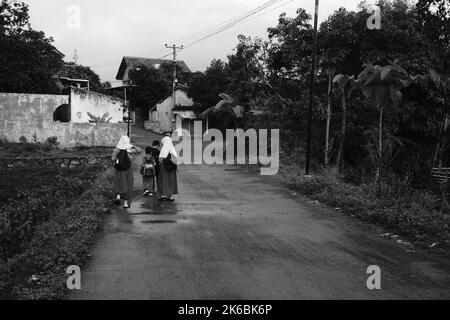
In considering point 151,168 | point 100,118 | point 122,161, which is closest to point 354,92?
point 151,168

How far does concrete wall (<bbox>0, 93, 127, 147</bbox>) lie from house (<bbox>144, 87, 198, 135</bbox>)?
19387 millimetres

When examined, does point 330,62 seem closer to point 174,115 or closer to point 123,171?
point 123,171

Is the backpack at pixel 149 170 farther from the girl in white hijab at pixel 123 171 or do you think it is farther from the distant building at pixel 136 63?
the distant building at pixel 136 63

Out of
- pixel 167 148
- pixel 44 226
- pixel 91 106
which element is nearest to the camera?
pixel 44 226

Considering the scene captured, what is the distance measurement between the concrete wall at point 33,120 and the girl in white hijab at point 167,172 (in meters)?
14.6

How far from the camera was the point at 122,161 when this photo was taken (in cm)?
1102

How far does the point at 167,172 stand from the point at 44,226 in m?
3.25

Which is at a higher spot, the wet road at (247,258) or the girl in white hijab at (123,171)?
the girl in white hijab at (123,171)

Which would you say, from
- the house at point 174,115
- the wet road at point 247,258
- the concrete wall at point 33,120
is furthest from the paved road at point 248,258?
the house at point 174,115

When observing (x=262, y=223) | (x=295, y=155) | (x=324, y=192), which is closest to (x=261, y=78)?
(x=295, y=155)

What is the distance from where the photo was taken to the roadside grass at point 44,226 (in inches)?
227

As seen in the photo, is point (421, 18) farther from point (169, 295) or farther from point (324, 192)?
point (169, 295)

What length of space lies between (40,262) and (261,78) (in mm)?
17501

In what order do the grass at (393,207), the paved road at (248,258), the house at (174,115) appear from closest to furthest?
1. the paved road at (248,258)
2. the grass at (393,207)
3. the house at (174,115)
